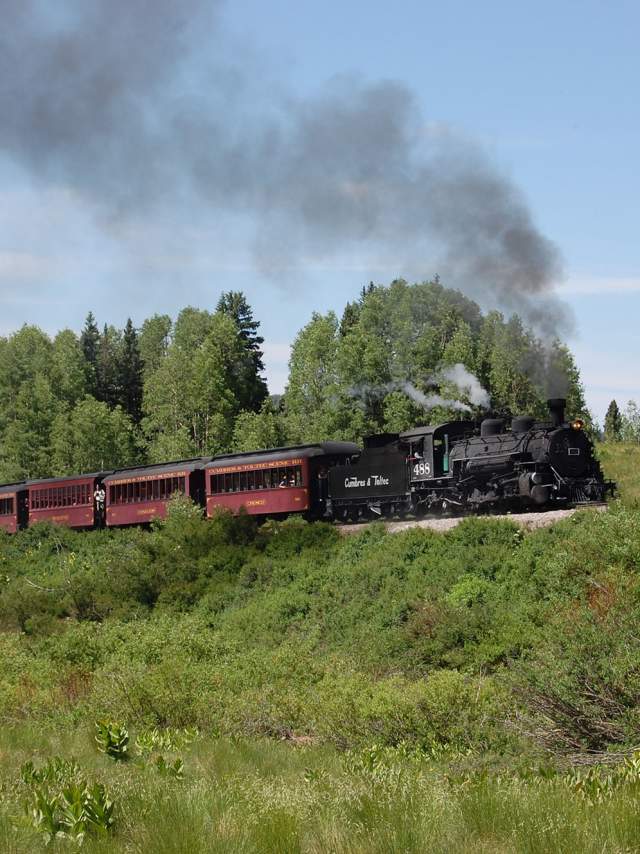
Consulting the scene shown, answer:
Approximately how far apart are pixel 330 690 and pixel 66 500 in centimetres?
2937

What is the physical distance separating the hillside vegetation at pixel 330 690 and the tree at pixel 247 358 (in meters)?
39.6

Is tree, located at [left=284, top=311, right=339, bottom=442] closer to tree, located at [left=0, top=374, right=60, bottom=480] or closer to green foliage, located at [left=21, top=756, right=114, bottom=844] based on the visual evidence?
tree, located at [left=0, top=374, right=60, bottom=480]

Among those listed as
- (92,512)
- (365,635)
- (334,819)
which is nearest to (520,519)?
(365,635)

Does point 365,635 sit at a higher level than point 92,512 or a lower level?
lower

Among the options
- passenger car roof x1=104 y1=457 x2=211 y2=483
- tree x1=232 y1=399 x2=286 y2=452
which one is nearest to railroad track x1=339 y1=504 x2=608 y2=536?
passenger car roof x1=104 y1=457 x2=211 y2=483

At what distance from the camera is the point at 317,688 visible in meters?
17.1

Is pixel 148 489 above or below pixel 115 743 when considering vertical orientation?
above

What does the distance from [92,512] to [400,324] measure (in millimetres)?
18030

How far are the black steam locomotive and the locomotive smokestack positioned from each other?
1.1 inches

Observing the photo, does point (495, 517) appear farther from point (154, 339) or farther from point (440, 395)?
point (154, 339)

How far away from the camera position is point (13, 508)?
46.9 metres

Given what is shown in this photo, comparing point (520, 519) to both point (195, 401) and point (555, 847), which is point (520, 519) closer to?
point (555, 847)

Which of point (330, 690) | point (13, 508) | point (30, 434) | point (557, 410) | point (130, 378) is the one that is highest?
point (130, 378)

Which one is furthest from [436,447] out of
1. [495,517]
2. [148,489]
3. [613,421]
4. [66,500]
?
[613,421]
